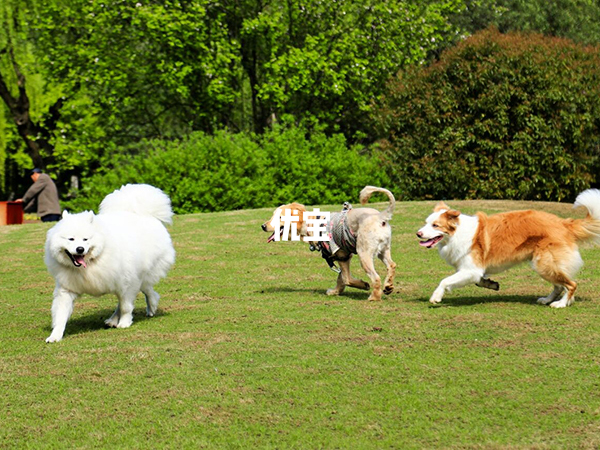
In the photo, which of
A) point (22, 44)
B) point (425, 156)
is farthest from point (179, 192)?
point (22, 44)

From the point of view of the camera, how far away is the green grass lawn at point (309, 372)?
17.1 ft

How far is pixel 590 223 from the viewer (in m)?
8.70

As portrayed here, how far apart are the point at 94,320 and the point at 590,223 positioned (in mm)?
5765

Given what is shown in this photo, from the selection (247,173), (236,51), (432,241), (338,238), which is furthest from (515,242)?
(236,51)

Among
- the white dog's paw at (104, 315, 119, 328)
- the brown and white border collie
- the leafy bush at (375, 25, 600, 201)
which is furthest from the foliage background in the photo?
the white dog's paw at (104, 315, 119, 328)

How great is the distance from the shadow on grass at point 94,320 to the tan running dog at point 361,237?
1.75 meters

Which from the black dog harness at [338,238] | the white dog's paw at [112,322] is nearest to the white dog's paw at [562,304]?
the black dog harness at [338,238]

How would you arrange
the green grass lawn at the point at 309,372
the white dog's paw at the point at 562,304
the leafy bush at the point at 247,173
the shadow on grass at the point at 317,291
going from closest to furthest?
the green grass lawn at the point at 309,372 < the white dog's paw at the point at 562,304 < the shadow on grass at the point at 317,291 < the leafy bush at the point at 247,173

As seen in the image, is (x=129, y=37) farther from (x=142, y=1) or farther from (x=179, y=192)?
(x=179, y=192)

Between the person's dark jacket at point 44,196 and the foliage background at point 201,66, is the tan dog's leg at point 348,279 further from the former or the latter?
the person's dark jacket at point 44,196

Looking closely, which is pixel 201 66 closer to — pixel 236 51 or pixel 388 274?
pixel 236 51

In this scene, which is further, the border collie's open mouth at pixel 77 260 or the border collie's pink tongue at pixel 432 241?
the border collie's pink tongue at pixel 432 241

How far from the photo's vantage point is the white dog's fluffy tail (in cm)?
912

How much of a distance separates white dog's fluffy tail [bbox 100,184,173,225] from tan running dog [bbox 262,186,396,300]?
1279 mm
